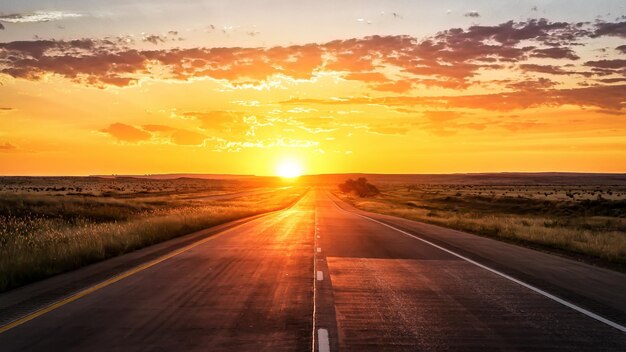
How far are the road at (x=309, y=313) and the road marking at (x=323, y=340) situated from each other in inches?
1.4

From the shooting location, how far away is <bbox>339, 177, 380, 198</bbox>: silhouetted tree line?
12581cm

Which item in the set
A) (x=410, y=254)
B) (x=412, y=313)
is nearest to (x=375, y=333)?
(x=412, y=313)

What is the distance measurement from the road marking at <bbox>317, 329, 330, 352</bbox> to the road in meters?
0.04

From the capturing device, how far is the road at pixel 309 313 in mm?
6543

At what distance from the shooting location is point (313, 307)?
8602 millimetres

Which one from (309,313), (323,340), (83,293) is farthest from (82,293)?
(323,340)

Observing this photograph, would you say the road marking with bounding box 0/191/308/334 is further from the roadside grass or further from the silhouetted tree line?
the silhouetted tree line

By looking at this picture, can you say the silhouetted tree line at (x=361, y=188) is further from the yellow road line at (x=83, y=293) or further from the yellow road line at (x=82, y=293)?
the yellow road line at (x=82, y=293)

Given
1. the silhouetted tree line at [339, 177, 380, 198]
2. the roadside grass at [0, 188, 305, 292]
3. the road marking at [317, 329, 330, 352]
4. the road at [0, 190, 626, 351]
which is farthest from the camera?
the silhouetted tree line at [339, 177, 380, 198]

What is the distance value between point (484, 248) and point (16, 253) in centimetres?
1457

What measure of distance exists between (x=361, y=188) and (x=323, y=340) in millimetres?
126348

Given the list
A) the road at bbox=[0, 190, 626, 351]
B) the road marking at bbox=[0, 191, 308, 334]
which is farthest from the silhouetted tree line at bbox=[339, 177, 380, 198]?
the road at bbox=[0, 190, 626, 351]

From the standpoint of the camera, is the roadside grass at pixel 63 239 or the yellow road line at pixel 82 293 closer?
the yellow road line at pixel 82 293

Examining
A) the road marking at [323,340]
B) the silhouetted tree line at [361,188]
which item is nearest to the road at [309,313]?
the road marking at [323,340]
